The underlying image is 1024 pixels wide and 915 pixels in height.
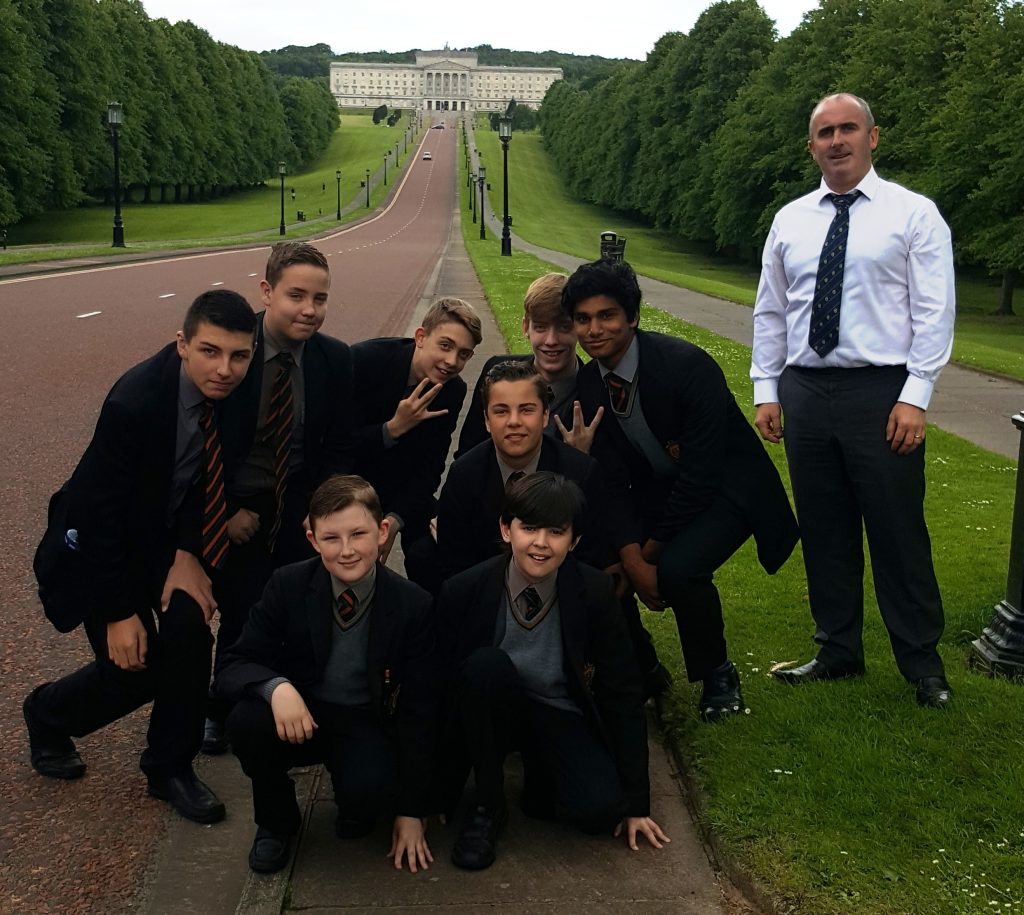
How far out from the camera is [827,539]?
4516mm

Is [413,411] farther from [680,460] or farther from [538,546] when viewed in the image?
[538,546]

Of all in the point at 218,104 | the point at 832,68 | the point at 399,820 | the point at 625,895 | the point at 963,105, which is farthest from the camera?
the point at 218,104

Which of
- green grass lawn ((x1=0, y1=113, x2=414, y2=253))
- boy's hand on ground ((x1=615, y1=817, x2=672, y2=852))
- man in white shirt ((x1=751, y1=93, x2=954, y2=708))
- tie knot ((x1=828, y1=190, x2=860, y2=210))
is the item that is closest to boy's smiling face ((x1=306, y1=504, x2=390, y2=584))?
boy's hand on ground ((x1=615, y1=817, x2=672, y2=852))

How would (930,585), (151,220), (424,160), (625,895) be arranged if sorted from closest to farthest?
(625,895) → (930,585) → (151,220) → (424,160)

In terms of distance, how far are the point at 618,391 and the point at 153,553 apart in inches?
69.0

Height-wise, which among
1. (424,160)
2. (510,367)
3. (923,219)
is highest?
(923,219)

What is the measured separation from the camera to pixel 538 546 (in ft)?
11.4

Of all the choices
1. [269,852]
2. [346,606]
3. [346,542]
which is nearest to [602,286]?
[346,542]

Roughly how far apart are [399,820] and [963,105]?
3456 centimetres

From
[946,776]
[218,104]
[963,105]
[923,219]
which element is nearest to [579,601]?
[946,776]

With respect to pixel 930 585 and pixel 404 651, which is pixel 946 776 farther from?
pixel 404 651

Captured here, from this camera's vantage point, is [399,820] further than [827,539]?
No

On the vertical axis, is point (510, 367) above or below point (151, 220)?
above

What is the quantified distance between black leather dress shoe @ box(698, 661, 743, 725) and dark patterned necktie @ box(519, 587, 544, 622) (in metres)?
1.04
